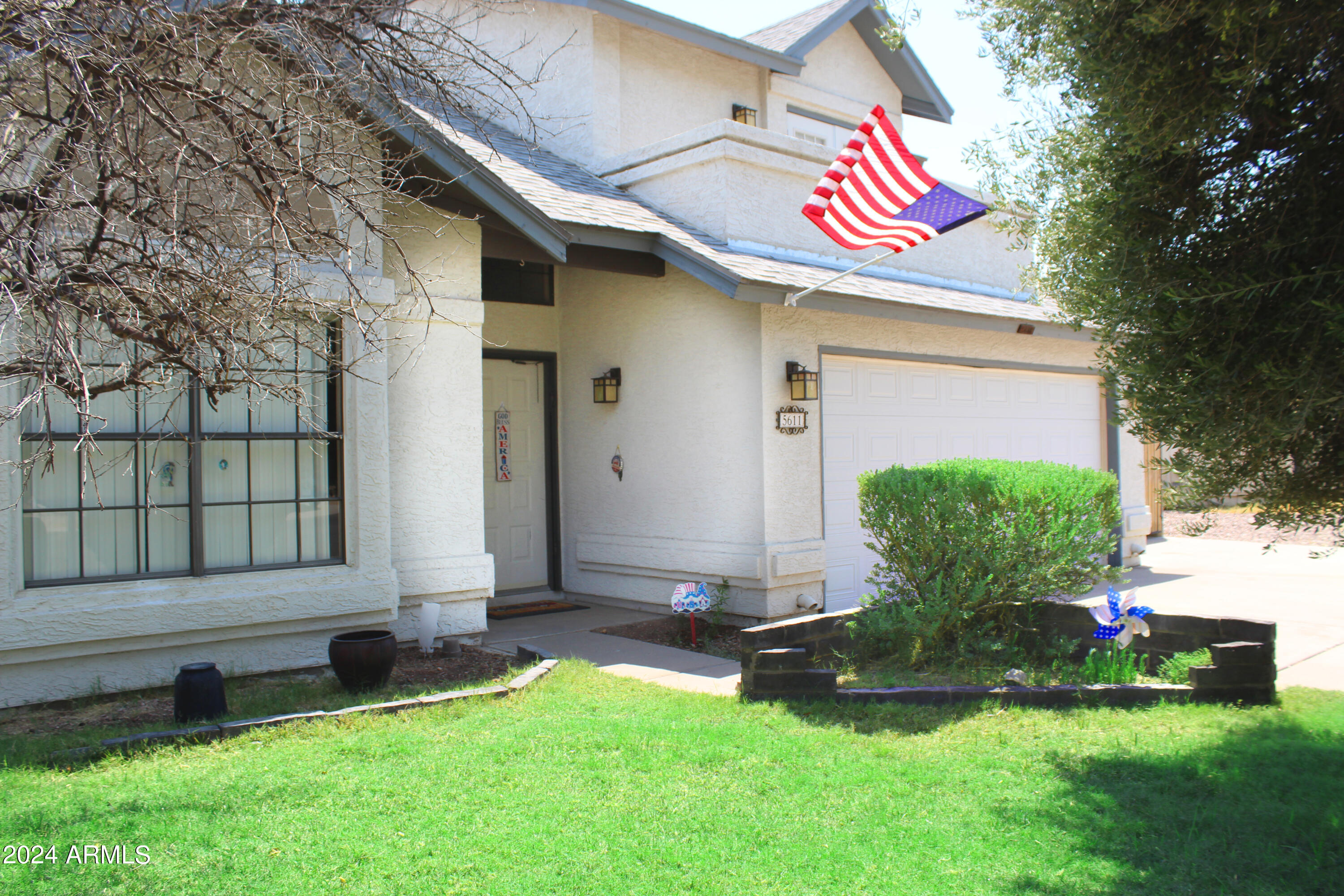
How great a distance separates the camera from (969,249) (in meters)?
12.1

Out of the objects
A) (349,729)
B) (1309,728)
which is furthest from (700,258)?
(1309,728)

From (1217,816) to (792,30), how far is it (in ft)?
43.6

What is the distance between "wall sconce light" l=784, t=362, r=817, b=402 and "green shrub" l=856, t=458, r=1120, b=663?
209 cm

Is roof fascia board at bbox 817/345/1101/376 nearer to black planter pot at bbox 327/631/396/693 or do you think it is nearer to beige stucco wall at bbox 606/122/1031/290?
beige stucco wall at bbox 606/122/1031/290

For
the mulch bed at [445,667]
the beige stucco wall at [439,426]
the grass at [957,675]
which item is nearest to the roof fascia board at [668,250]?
the beige stucco wall at [439,426]

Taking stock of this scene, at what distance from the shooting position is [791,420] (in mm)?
9047

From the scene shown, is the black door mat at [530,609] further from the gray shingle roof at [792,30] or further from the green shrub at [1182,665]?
the gray shingle roof at [792,30]

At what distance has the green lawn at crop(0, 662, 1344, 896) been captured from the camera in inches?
143

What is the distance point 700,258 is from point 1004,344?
198 inches

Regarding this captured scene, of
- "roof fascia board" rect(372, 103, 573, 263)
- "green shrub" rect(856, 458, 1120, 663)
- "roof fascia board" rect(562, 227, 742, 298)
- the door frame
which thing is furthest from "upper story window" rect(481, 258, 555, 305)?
"green shrub" rect(856, 458, 1120, 663)

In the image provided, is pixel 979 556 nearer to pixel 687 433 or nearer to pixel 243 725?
pixel 687 433

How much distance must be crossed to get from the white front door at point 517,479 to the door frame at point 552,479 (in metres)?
0.03

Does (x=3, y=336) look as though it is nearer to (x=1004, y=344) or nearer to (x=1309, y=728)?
(x=1309, y=728)

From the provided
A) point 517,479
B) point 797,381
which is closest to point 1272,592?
point 797,381
